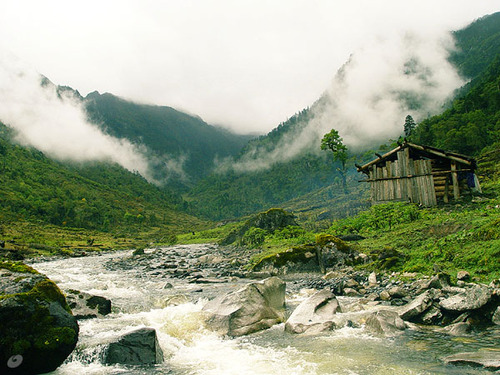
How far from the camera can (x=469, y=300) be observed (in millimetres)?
10250

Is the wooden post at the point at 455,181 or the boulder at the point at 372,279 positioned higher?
the wooden post at the point at 455,181

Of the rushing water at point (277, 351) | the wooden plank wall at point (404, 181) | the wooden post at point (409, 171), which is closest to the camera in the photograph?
the rushing water at point (277, 351)

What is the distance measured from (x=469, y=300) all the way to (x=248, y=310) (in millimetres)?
8014

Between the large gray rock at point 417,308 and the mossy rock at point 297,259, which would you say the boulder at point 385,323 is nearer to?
the large gray rock at point 417,308

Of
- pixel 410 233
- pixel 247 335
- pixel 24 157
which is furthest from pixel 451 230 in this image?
pixel 24 157

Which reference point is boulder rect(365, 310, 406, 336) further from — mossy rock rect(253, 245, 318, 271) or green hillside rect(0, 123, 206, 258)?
green hillside rect(0, 123, 206, 258)

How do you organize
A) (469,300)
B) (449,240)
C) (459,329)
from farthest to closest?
1. (449,240)
2. (469,300)
3. (459,329)

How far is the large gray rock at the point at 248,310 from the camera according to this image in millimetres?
12313

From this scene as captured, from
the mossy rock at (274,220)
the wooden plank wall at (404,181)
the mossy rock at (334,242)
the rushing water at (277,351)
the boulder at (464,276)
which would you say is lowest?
the rushing water at (277,351)

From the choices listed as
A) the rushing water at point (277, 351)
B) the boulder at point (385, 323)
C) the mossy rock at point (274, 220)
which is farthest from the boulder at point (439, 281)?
the mossy rock at point (274, 220)

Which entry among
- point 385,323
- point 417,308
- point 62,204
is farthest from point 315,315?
point 62,204

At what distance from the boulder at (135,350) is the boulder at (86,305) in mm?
5379

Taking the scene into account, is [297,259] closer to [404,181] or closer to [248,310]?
[248,310]

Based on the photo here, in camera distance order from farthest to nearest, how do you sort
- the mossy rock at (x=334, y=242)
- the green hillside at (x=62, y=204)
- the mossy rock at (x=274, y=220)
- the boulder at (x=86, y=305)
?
the green hillside at (x=62, y=204) < the mossy rock at (x=274, y=220) < the mossy rock at (x=334, y=242) < the boulder at (x=86, y=305)
